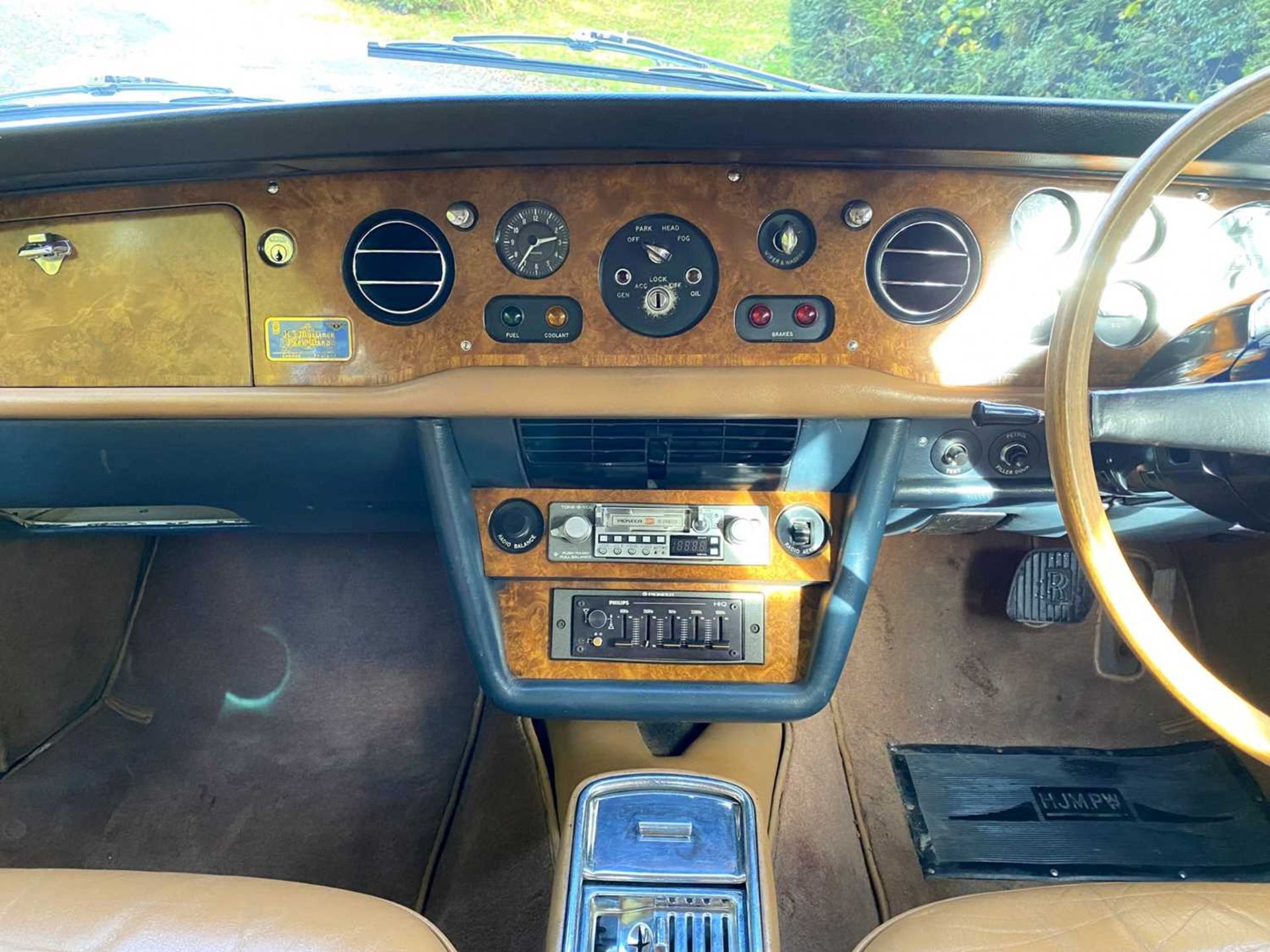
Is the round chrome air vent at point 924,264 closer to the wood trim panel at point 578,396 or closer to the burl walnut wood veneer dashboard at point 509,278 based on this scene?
the burl walnut wood veneer dashboard at point 509,278

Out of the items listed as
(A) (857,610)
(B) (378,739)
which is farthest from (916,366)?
(B) (378,739)

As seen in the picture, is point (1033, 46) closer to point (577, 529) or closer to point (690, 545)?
point (690, 545)

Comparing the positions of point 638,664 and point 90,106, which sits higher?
point 90,106

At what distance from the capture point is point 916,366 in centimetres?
145

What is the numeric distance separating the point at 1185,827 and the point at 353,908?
→ 5.98ft

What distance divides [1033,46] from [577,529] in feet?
3.81

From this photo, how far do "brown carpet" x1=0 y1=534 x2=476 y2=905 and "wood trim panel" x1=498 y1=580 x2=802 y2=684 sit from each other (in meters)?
0.54

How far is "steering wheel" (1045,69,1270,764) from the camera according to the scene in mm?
894

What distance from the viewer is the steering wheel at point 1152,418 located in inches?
35.2

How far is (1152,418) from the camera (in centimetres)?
101

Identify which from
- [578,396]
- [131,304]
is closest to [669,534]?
[578,396]

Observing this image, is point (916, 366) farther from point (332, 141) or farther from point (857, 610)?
point (332, 141)

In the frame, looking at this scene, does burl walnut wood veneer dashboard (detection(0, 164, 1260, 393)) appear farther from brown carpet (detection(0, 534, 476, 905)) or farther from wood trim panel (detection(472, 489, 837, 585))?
brown carpet (detection(0, 534, 476, 905))

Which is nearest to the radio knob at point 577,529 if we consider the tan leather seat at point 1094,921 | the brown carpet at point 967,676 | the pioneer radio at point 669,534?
the pioneer radio at point 669,534
